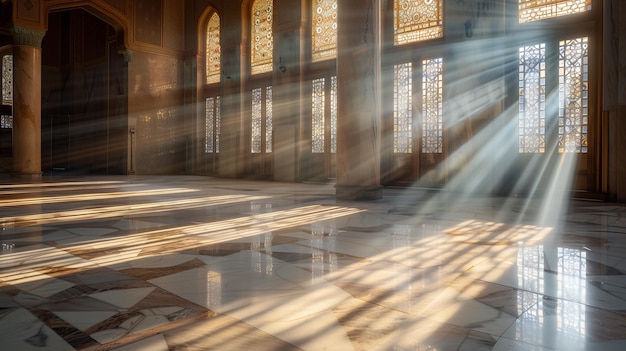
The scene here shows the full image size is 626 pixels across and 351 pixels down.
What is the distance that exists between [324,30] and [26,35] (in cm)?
913

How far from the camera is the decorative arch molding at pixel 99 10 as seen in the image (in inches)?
562

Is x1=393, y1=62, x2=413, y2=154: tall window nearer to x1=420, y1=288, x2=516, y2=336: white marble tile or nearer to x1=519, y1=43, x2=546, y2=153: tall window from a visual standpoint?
x1=519, y1=43, x2=546, y2=153: tall window

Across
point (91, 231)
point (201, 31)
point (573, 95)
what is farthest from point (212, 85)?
point (91, 231)

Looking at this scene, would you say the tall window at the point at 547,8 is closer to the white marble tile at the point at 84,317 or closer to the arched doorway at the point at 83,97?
the white marble tile at the point at 84,317

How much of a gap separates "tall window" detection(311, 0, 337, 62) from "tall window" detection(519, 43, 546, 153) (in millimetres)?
4908

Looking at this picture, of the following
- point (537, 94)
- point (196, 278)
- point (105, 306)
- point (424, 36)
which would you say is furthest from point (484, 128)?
point (105, 306)

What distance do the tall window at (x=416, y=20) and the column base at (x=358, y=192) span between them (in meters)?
4.59

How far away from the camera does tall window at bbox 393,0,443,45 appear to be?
9.91m

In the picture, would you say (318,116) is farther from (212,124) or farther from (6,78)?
(6,78)

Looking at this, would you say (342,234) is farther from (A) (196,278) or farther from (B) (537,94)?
(B) (537,94)

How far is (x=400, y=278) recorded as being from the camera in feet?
8.27

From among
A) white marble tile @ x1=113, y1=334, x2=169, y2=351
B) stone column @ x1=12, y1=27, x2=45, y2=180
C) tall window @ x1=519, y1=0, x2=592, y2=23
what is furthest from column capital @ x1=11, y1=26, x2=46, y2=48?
white marble tile @ x1=113, y1=334, x2=169, y2=351

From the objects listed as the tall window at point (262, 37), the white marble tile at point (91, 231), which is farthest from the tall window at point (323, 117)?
the white marble tile at point (91, 231)

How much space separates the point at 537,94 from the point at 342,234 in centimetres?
637
